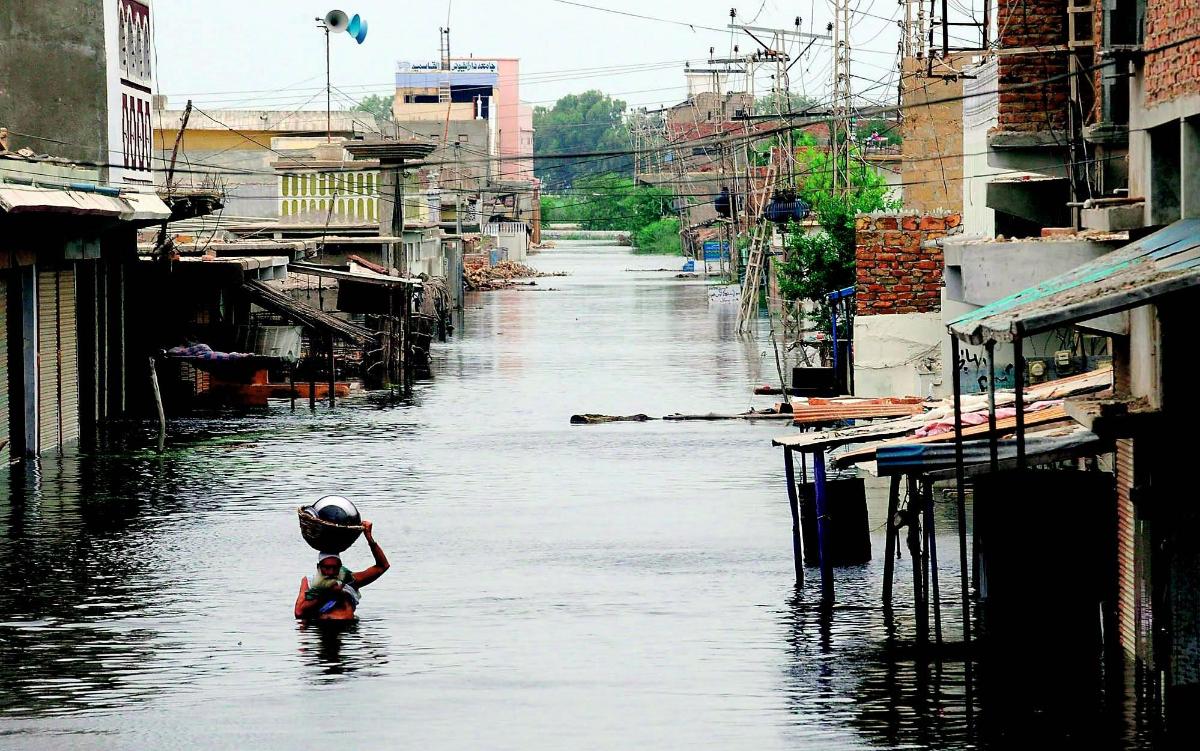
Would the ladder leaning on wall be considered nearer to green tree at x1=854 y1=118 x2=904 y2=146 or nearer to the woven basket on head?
green tree at x1=854 y1=118 x2=904 y2=146

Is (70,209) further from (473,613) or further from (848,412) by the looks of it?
(848,412)

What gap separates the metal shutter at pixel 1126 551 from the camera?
12.2 meters

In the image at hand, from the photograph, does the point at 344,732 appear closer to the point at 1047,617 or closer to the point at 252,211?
the point at 1047,617

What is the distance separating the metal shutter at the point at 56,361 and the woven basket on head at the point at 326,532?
13.9 metres

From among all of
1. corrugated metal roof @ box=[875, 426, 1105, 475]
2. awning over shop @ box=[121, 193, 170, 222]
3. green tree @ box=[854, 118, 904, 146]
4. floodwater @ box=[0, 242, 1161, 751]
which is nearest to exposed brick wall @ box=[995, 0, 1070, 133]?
floodwater @ box=[0, 242, 1161, 751]

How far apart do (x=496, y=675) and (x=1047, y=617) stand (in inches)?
157

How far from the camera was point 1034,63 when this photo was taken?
59.7 feet

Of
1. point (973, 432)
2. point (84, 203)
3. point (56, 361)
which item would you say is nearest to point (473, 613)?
point (973, 432)

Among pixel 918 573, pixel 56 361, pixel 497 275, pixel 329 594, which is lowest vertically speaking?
pixel 329 594

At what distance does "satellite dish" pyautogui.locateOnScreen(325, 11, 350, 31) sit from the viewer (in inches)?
1759

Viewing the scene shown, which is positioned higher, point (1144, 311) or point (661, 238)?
point (661, 238)

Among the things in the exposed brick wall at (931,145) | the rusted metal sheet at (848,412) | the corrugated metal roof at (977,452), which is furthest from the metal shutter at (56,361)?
the exposed brick wall at (931,145)

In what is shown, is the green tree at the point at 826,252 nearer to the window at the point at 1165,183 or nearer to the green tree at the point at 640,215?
the window at the point at 1165,183

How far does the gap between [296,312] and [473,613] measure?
21.8 meters
